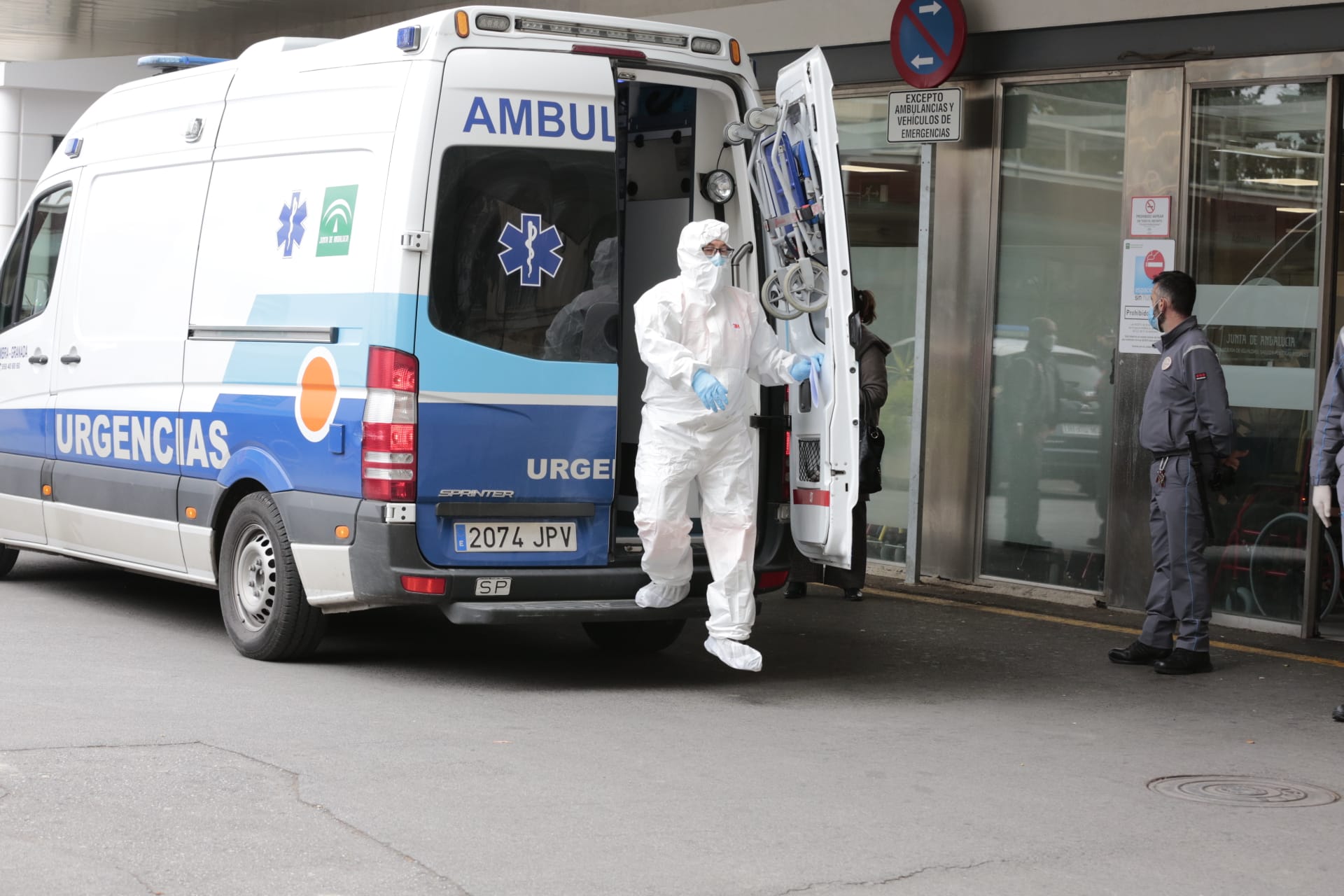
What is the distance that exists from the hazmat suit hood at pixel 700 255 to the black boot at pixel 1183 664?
9.26 ft

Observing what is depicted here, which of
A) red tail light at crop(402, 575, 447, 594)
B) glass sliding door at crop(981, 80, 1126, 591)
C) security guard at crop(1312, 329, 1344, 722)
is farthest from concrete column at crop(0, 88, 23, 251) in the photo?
security guard at crop(1312, 329, 1344, 722)

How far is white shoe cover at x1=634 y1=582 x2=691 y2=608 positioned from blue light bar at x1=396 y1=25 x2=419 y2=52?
93.0 inches

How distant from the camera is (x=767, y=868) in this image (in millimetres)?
4746

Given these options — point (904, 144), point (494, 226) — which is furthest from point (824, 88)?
point (904, 144)

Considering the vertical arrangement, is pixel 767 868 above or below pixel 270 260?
below

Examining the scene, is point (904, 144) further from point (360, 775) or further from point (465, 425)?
point (360, 775)

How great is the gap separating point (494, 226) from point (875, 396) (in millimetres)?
3420

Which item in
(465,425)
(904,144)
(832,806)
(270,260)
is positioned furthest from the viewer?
(904,144)

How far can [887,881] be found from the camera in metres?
4.68

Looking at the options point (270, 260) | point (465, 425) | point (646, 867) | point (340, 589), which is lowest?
point (646, 867)

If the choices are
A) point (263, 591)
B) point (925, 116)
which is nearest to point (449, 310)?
point (263, 591)

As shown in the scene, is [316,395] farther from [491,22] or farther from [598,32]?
[598,32]

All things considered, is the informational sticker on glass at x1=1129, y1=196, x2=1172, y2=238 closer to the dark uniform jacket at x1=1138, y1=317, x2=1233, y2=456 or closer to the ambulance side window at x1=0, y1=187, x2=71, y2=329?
the dark uniform jacket at x1=1138, y1=317, x2=1233, y2=456

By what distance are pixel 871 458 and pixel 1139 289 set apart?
184 centimetres
